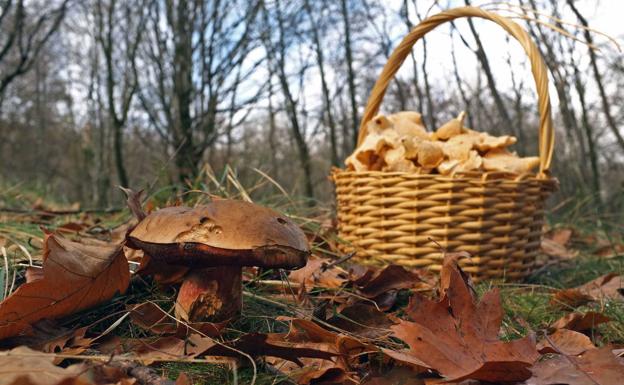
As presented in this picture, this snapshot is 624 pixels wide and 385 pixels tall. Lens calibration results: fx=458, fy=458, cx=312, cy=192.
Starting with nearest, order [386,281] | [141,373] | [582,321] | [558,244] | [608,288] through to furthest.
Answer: [141,373] < [582,321] < [386,281] < [608,288] < [558,244]

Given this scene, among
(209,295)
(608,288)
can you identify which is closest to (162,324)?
(209,295)

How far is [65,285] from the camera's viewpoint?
38.0 inches

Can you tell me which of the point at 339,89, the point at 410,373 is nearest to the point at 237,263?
the point at 410,373

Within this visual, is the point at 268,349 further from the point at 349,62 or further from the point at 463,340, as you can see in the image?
the point at 349,62

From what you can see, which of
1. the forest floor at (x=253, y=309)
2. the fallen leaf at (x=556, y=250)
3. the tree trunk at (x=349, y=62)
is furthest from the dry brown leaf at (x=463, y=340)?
the tree trunk at (x=349, y=62)

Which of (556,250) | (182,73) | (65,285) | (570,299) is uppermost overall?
(182,73)

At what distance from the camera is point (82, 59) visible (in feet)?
57.4

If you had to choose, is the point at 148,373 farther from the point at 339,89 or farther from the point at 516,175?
the point at 339,89

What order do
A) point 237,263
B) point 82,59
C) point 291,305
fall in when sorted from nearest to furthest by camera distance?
point 237,263 → point 291,305 → point 82,59

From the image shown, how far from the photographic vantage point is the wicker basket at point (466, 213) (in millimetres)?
1909

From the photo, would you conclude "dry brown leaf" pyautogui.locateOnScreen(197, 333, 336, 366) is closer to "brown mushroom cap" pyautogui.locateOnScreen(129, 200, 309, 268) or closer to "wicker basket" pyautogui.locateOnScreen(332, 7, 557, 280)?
"brown mushroom cap" pyautogui.locateOnScreen(129, 200, 309, 268)

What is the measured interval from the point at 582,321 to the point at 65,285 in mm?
1269

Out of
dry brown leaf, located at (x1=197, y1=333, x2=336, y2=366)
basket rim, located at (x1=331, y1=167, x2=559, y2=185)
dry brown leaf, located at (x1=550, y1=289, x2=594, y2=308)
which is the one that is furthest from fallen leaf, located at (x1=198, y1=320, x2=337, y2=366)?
basket rim, located at (x1=331, y1=167, x2=559, y2=185)

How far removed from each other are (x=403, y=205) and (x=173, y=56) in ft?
12.8
